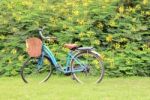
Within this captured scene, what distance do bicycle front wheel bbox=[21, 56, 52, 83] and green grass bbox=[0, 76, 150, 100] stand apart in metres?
0.17


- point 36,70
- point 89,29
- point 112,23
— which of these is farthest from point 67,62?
point 112,23

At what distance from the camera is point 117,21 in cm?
1258

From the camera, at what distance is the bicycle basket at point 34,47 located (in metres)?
9.98

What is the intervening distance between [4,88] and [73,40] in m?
3.67

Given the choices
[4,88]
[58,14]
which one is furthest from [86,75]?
[58,14]

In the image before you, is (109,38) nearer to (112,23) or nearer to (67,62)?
(112,23)

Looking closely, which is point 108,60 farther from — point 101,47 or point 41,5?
point 41,5

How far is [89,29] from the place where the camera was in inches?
491

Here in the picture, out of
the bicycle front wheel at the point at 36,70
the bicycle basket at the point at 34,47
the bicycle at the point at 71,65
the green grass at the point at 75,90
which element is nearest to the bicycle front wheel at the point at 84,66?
the bicycle at the point at 71,65

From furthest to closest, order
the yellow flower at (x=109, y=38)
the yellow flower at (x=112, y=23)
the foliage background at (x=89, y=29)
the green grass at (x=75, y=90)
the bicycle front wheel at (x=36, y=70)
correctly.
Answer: the yellow flower at (x=112, y=23)
the yellow flower at (x=109, y=38)
the foliage background at (x=89, y=29)
the bicycle front wheel at (x=36, y=70)
the green grass at (x=75, y=90)

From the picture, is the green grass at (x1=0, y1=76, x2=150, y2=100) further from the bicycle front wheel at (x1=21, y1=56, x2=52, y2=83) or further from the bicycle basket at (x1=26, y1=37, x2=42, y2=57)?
the bicycle basket at (x1=26, y1=37, x2=42, y2=57)

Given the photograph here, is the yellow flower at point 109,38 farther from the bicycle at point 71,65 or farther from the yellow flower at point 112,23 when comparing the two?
the bicycle at point 71,65

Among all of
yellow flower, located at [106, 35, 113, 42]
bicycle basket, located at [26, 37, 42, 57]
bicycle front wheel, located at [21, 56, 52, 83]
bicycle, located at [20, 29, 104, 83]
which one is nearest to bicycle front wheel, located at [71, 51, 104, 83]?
bicycle, located at [20, 29, 104, 83]

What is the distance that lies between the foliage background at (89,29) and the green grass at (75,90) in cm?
144
